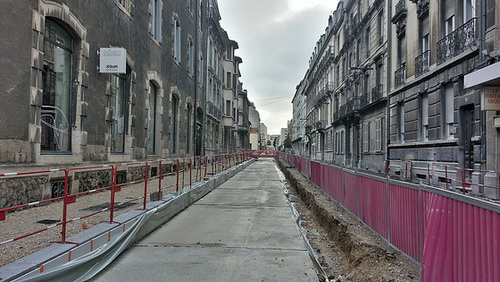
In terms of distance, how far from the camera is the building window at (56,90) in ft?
26.2

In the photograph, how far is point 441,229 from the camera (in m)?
3.19

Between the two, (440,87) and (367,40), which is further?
(367,40)

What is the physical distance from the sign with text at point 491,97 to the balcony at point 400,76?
8628 millimetres

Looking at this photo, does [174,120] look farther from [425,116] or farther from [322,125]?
[322,125]

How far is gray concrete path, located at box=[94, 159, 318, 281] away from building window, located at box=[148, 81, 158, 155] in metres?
7.35

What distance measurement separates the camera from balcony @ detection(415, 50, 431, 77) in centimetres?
1627

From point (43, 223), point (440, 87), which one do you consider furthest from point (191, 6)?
point (43, 223)

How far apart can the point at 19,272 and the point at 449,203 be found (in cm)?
419

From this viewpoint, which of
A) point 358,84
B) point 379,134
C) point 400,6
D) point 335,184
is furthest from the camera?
point 358,84

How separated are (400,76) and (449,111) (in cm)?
535

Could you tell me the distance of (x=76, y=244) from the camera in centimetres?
426

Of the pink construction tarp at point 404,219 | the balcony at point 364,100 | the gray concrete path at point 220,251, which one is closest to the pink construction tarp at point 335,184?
the gray concrete path at point 220,251

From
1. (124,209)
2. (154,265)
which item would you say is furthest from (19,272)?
(124,209)

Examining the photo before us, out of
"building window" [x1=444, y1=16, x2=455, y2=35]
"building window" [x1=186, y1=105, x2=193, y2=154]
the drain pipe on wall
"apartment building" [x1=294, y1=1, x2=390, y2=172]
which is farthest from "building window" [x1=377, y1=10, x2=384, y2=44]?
"building window" [x1=186, y1=105, x2=193, y2=154]
